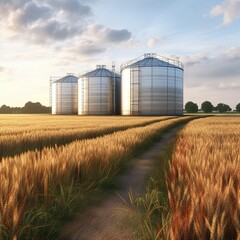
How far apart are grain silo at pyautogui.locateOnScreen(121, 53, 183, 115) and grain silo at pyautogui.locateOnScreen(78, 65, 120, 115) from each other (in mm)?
5891

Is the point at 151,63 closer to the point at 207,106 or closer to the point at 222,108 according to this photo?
the point at 207,106

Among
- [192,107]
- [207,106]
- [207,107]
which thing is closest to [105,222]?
[192,107]

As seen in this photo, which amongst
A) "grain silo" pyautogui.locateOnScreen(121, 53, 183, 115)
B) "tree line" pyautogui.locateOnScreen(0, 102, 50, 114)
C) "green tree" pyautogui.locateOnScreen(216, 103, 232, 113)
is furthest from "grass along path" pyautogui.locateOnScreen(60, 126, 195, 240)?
"green tree" pyautogui.locateOnScreen(216, 103, 232, 113)

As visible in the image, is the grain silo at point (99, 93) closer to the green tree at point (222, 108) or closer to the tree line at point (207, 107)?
the tree line at point (207, 107)

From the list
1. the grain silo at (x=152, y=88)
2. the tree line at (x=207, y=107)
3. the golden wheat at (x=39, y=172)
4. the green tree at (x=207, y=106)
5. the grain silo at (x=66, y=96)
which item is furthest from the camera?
the green tree at (x=207, y=106)

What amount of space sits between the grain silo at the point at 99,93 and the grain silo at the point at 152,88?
589 centimetres

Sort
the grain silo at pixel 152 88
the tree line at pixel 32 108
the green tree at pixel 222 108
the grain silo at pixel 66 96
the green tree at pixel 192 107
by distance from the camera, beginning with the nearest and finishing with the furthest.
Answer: the grain silo at pixel 152 88, the grain silo at pixel 66 96, the tree line at pixel 32 108, the green tree at pixel 192 107, the green tree at pixel 222 108

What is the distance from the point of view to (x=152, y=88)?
214ft

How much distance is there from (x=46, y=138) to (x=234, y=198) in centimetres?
1129

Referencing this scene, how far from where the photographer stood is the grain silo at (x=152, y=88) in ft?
214

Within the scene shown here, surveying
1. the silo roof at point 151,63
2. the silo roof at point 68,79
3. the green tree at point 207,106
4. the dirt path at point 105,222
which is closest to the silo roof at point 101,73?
the silo roof at point 151,63

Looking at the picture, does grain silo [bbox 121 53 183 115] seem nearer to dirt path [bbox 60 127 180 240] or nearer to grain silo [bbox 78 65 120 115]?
grain silo [bbox 78 65 120 115]

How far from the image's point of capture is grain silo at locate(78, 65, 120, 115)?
73.2 meters

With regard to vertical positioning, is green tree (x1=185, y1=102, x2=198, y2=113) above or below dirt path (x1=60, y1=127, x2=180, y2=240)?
above
